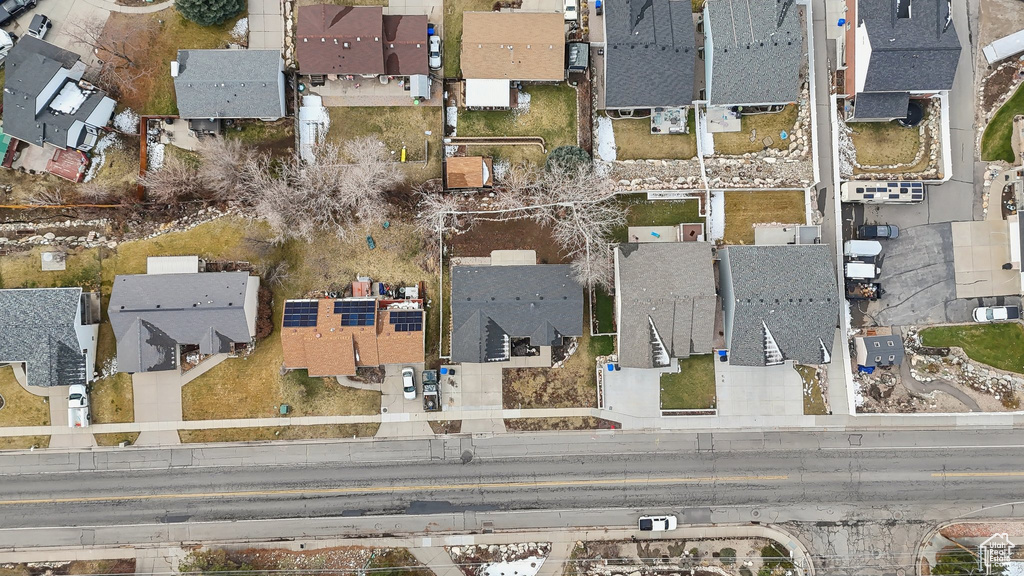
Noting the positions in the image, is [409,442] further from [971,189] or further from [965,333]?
[971,189]

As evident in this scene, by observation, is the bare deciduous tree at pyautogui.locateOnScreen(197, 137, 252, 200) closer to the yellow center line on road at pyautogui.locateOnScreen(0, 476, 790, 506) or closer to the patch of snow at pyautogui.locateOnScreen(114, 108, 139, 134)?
the patch of snow at pyautogui.locateOnScreen(114, 108, 139, 134)

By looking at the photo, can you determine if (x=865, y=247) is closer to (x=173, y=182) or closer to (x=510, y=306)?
(x=510, y=306)

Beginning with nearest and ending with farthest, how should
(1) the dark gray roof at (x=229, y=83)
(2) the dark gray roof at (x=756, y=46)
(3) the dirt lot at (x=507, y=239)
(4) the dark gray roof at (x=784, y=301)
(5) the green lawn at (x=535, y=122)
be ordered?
(4) the dark gray roof at (x=784, y=301)
(2) the dark gray roof at (x=756, y=46)
(1) the dark gray roof at (x=229, y=83)
(3) the dirt lot at (x=507, y=239)
(5) the green lawn at (x=535, y=122)

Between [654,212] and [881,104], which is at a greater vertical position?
[881,104]

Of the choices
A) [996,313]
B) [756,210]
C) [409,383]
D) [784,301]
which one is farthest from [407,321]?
[996,313]

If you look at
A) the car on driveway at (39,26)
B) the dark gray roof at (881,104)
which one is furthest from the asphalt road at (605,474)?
the car on driveway at (39,26)

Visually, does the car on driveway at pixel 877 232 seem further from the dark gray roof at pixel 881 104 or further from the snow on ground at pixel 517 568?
the snow on ground at pixel 517 568
